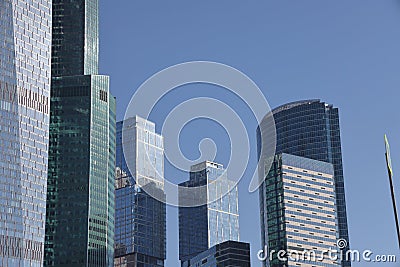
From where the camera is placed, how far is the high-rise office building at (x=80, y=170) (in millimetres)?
154500

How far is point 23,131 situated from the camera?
140 metres

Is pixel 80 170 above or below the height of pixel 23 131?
below

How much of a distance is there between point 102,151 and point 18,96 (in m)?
28.2

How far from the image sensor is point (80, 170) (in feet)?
521

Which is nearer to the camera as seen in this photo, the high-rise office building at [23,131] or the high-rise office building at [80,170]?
the high-rise office building at [23,131]

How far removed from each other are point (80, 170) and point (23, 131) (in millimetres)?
21193

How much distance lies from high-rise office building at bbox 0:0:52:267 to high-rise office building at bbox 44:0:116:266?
14331mm

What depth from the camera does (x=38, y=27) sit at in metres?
153

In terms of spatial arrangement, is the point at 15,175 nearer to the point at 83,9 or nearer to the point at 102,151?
the point at 102,151

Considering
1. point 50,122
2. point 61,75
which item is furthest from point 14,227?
point 61,75

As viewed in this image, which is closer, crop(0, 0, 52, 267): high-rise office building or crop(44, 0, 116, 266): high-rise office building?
crop(0, 0, 52, 267): high-rise office building

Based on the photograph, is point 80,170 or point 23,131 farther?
point 80,170

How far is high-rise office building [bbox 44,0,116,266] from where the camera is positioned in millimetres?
154500

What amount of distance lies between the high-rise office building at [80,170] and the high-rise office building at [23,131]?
14.3 metres
